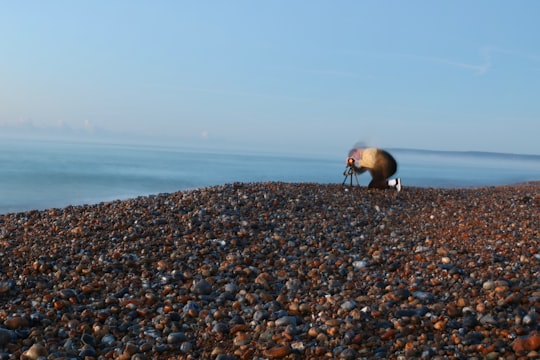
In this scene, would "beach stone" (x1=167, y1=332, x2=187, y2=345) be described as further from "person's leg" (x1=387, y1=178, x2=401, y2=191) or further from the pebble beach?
"person's leg" (x1=387, y1=178, x2=401, y2=191)

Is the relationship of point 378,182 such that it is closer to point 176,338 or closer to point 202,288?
point 202,288

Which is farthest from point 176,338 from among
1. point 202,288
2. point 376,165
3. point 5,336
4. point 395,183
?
point 376,165

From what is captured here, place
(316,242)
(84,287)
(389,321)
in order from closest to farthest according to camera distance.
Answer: (389,321), (84,287), (316,242)

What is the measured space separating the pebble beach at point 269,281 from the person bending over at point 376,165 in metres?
2.91

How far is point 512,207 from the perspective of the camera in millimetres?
13031

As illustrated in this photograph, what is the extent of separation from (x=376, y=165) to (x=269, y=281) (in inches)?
344

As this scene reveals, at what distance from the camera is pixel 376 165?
15.6 m

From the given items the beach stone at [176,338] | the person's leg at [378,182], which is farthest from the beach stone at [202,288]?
the person's leg at [378,182]

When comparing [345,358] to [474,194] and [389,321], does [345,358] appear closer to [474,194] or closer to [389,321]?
[389,321]

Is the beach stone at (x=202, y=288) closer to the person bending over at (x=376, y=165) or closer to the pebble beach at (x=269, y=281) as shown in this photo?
the pebble beach at (x=269, y=281)

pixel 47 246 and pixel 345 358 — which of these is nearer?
pixel 345 358

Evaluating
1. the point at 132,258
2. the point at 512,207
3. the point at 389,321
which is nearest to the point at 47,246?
the point at 132,258

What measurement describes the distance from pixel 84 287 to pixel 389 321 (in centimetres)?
→ 424

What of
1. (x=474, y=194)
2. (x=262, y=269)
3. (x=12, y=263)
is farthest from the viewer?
(x=474, y=194)
